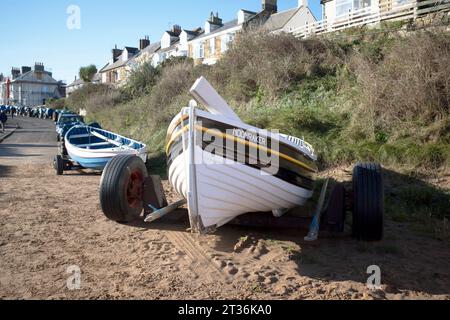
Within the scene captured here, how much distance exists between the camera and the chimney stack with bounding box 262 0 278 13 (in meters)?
35.2

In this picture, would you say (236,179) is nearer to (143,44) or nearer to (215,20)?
(215,20)

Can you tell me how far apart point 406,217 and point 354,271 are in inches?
105

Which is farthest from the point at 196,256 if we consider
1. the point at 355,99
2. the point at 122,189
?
the point at 355,99

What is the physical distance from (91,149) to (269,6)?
96.4 ft

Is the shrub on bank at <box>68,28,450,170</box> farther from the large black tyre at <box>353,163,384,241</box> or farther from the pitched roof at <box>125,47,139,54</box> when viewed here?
the pitched roof at <box>125,47,139,54</box>

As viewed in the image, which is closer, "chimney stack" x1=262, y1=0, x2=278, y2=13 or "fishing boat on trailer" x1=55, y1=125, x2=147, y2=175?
"fishing boat on trailer" x1=55, y1=125, x2=147, y2=175

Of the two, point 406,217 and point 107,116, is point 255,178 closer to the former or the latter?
point 406,217

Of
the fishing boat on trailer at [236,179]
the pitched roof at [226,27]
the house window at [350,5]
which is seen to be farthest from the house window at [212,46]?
the fishing boat on trailer at [236,179]

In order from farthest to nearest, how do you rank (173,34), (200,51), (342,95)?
(173,34)
(200,51)
(342,95)

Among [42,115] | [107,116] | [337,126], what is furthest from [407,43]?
[42,115]

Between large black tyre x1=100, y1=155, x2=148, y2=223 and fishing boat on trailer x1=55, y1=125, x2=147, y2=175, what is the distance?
251 cm

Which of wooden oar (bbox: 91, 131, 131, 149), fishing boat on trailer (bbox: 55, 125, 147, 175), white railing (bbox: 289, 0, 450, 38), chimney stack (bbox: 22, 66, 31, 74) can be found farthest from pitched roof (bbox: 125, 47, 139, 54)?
chimney stack (bbox: 22, 66, 31, 74)

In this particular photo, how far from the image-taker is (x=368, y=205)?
15.6 ft
